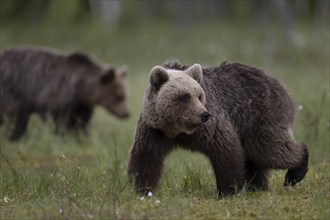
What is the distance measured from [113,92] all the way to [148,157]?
323 inches

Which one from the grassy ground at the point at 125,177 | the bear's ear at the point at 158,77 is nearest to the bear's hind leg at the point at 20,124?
the grassy ground at the point at 125,177

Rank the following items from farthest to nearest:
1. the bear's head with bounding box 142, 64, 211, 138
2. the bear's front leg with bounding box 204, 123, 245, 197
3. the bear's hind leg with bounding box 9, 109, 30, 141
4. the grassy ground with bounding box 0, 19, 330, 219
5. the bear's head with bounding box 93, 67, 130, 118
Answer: the bear's head with bounding box 93, 67, 130, 118
the bear's hind leg with bounding box 9, 109, 30, 141
the bear's front leg with bounding box 204, 123, 245, 197
the bear's head with bounding box 142, 64, 211, 138
the grassy ground with bounding box 0, 19, 330, 219

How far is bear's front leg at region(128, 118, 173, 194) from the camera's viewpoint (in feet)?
22.8

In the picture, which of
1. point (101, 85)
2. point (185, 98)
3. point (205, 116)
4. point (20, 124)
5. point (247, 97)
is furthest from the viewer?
point (101, 85)

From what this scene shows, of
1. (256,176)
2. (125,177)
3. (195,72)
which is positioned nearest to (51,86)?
(125,177)

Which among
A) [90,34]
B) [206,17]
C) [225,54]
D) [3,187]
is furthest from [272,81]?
[206,17]

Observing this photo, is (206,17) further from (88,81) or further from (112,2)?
(88,81)

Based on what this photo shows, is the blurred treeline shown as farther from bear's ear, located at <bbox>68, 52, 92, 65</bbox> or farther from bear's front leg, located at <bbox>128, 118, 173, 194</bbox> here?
bear's front leg, located at <bbox>128, 118, 173, 194</bbox>

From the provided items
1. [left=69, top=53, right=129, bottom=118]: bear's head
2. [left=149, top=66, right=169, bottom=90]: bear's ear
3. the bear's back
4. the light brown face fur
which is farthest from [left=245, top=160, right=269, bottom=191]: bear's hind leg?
the light brown face fur

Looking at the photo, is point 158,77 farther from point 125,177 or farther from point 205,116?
point 125,177

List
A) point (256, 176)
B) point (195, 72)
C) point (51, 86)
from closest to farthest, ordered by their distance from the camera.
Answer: point (195, 72) < point (256, 176) < point (51, 86)

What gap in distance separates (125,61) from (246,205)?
69.1 ft

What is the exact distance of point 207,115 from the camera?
6469 mm

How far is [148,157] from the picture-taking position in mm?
6965
